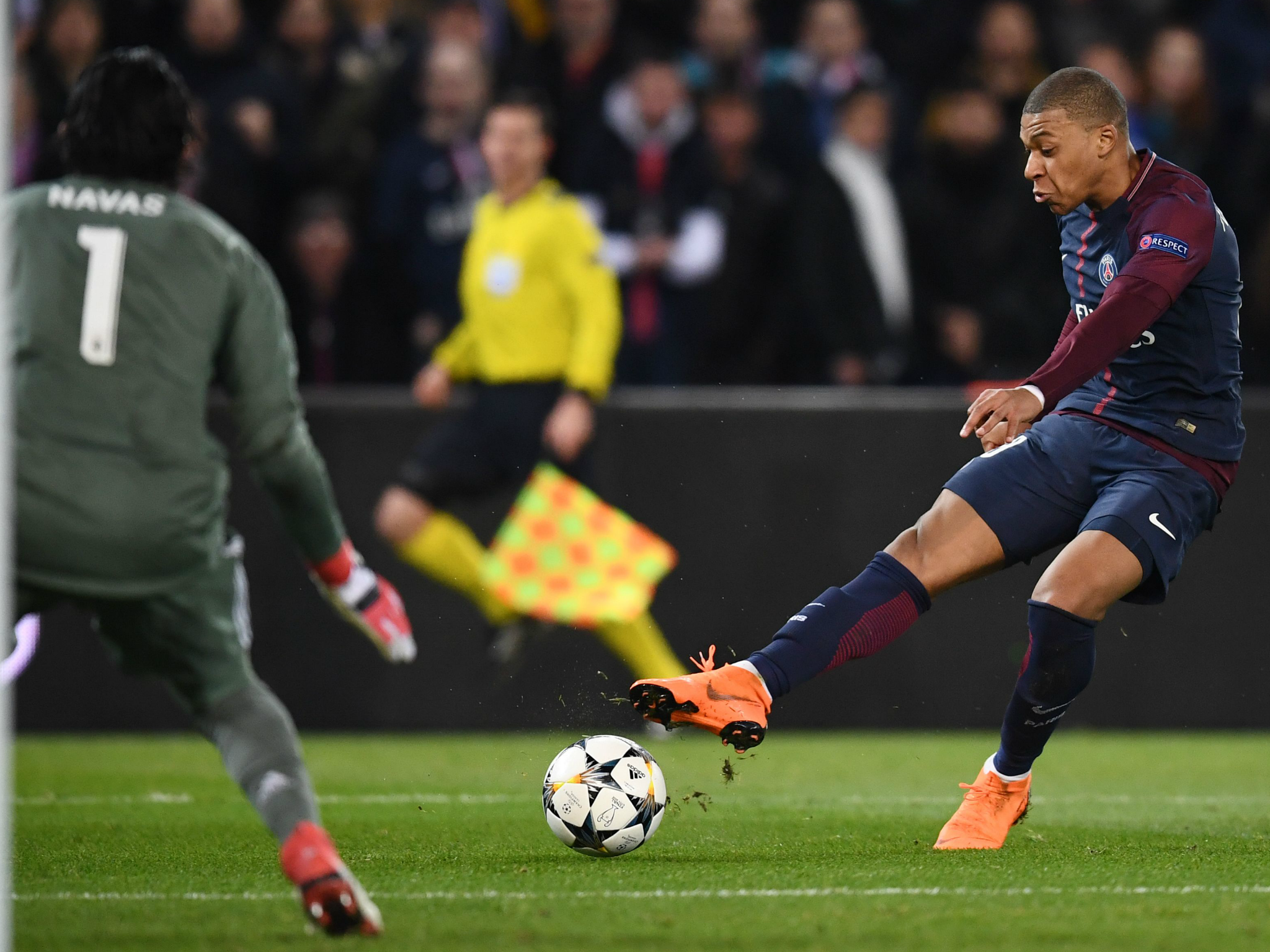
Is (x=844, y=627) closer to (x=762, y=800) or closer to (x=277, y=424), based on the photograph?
(x=762, y=800)

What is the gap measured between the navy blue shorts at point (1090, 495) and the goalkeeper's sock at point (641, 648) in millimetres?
3388

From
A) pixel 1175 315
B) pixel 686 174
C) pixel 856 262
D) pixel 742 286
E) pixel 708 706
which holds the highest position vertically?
pixel 1175 315

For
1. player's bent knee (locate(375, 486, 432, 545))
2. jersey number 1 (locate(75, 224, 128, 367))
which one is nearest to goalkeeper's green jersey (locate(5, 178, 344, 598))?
jersey number 1 (locate(75, 224, 128, 367))

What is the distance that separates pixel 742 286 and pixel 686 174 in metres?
0.63

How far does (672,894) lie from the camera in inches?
161

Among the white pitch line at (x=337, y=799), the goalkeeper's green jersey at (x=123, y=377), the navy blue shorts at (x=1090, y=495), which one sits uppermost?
the goalkeeper's green jersey at (x=123, y=377)

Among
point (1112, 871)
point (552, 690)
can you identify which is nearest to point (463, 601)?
point (552, 690)

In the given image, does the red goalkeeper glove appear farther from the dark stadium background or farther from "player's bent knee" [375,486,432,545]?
"player's bent knee" [375,486,432,545]

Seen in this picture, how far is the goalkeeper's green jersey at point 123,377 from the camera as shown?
142 inches

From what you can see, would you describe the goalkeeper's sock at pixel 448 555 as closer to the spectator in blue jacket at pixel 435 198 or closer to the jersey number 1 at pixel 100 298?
the spectator in blue jacket at pixel 435 198

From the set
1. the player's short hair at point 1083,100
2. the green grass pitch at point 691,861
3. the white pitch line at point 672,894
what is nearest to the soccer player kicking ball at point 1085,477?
the player's short hair at point 1083,100

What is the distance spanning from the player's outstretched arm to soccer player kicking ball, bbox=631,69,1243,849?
Answer: 0.95 m

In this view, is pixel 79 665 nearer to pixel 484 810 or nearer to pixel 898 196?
pixel 484 810

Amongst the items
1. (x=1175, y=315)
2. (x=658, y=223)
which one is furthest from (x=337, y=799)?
(x=658, y=223)
